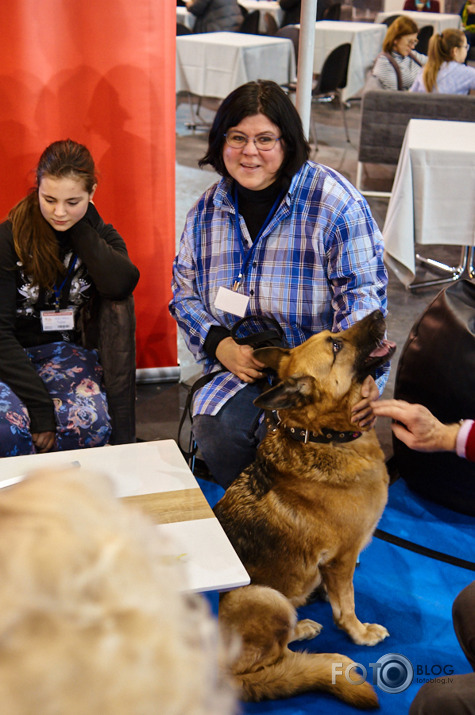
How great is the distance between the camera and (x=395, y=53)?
284 inches

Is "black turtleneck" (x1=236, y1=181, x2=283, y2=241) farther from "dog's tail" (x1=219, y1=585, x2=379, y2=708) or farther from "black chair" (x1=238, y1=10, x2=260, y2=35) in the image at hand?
"black chair" (x1=238, y1=10, x2=260, y2=35)

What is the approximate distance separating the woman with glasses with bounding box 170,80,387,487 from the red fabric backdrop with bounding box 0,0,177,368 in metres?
0.77

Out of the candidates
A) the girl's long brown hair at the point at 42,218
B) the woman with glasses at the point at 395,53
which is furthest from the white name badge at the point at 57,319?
the woman with glasses at the point at 395,53

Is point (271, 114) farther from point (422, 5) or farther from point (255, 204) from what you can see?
point (422, 5)

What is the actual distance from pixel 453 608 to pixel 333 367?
71 centimetres

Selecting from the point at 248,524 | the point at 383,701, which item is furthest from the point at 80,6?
the point at 383,701

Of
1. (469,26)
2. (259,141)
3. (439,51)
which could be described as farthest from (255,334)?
(469,26)

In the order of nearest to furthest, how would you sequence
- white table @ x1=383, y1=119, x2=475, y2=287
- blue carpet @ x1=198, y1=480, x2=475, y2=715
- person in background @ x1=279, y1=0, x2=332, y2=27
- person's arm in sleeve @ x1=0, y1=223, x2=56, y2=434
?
blue carpet @ x1=198, y1=480, x2=475, y2=715
person's arm in sleeve @ x1=0, y1=223, x2=56, y2=434
white table @ x1=383, y1=119, x2=475, y2=287
person in background @ x1=279, y1=0, x2=332, y2=27

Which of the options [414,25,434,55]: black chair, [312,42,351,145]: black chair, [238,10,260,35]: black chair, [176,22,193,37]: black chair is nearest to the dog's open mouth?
[312,42,351,145]: black chair

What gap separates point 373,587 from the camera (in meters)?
2.51

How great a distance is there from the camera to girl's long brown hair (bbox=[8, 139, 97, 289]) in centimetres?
253

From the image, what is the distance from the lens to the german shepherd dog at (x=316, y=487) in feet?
6.64

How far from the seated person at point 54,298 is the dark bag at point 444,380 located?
1.17m

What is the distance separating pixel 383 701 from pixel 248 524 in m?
0.63
